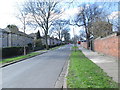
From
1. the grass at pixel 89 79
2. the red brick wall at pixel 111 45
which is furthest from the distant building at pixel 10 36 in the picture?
the grass at pixel 89 79

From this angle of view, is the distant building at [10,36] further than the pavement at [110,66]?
Yes

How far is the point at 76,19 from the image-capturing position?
40000 millimetres

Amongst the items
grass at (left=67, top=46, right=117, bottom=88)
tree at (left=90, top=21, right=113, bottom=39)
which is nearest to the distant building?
tree at (left=90, top=21, right=113, bottom=39)

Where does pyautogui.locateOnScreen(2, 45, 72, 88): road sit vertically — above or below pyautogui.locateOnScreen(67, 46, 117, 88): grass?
below

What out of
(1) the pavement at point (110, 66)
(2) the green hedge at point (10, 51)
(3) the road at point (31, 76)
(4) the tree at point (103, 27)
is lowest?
(3) the road at point (31, 76)

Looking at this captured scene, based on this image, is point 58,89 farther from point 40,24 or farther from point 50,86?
point 40,24

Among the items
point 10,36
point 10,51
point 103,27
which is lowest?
point 10,51

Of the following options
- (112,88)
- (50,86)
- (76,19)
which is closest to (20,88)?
(50,86)

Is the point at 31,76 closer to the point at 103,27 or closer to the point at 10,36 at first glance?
the point at 103,27

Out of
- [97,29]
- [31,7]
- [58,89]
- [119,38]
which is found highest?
[31,7]

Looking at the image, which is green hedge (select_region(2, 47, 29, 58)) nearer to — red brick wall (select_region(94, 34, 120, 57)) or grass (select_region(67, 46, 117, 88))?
red brick wall (select_region(94, 34, 120, 57))

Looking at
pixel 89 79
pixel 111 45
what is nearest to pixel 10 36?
pixel 111 45

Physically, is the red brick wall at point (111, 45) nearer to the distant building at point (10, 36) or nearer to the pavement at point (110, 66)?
the pavement at point (110, 66)

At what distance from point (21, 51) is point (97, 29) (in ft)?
52.6
